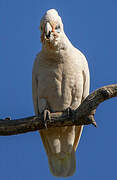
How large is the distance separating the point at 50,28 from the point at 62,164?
2.08 metres

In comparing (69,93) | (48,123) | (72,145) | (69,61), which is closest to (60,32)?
(69,61)

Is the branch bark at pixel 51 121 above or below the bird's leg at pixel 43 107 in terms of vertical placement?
below

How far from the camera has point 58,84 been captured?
19.8 feet

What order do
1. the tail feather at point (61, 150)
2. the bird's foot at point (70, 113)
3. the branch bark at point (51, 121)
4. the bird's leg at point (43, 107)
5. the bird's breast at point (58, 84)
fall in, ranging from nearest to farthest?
the branch bark at point (51, 121) → the bird's foot at point (70, 113) → the bird's leg at point (43, 107) → the bird's breast at point (58, 84) → the tail feather at point (61, 150)

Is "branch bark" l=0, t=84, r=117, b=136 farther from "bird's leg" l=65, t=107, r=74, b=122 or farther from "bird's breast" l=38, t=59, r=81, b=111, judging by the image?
"bird's breast" l=38, t=59, r=81, b=111

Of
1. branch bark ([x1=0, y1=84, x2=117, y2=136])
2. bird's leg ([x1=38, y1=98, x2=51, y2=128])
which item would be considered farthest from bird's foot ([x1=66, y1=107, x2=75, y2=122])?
bird's leg ([x1=38, y1=98, x2=51, y2=128])

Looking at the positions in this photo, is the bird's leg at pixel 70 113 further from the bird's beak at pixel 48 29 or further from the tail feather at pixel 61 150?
the bird's beak at pixel 48 29

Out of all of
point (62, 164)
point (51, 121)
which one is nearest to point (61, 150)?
point (62, 164)

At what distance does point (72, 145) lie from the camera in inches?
248

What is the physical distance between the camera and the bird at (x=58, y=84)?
586 centimetres

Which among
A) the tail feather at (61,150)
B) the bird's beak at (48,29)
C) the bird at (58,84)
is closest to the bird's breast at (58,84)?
the bird at (58,84)

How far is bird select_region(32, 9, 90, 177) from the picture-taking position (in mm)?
5855

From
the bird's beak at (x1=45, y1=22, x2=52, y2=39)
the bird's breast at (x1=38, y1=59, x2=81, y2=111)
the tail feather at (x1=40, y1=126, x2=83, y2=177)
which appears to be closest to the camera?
the bird's beak at (x1=45, y1=22, x2=52, y2=39)

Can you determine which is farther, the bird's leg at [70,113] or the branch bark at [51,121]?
the bird's leg at [70,113]
